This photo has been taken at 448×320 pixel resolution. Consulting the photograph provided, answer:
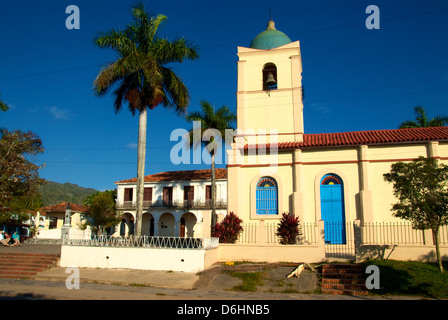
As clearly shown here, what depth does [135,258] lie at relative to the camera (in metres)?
16.0

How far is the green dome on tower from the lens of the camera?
2200 centimetres

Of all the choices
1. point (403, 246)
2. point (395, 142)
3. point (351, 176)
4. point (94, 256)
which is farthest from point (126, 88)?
point (403, 246)

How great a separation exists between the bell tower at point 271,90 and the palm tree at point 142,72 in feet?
11.7

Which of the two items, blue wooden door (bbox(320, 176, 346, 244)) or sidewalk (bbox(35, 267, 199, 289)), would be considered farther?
blue wooden door (bbox(320, 176, 346, 244))

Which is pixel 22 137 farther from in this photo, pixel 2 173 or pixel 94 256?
pixel 94 256

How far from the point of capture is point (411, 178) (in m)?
13.3

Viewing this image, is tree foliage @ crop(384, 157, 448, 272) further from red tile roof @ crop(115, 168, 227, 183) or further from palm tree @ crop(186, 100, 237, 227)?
red tile roof @ crop(115, 168, 227, 183)

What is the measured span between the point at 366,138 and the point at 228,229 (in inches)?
343

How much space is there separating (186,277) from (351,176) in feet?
31.8

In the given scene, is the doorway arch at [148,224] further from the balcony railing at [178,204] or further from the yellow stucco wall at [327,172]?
the yellow stucco wall at [327,172]

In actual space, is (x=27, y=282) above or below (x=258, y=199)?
below

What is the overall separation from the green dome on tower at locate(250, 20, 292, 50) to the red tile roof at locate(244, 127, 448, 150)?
589 centimetres

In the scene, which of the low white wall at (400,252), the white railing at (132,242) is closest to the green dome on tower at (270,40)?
the white railing at (132,242)

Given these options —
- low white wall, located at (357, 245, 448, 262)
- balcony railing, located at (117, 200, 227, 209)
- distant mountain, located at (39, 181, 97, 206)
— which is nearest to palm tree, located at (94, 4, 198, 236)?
low white wall, located at (357, 245, 448, 262)
